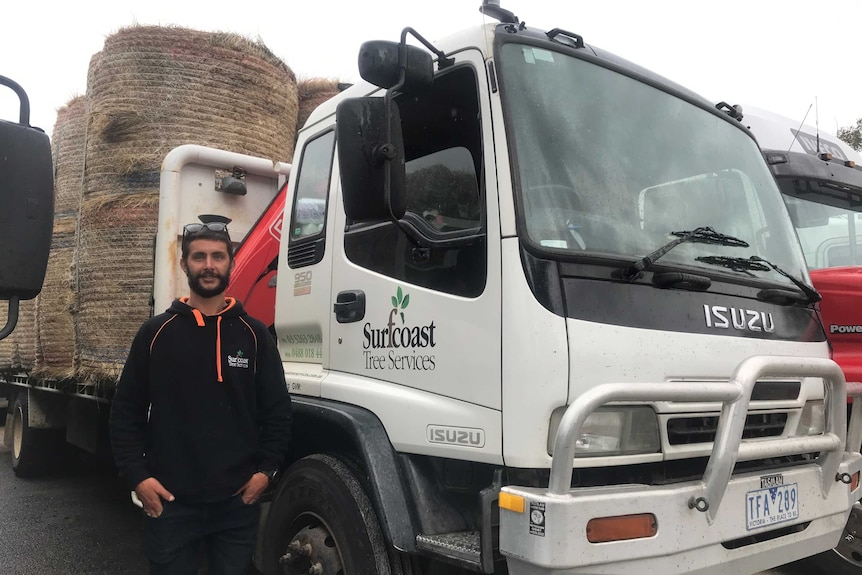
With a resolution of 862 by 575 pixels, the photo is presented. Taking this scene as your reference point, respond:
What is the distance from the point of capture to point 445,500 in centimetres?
228

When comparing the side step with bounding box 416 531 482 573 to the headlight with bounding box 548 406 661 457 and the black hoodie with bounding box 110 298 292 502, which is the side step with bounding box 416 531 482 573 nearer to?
the headlight with bounding box 548 406 661 457

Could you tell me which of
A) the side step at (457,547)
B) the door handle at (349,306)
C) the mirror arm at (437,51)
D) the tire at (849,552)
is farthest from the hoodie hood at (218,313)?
the tire at (849,552)

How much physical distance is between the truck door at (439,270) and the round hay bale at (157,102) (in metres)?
2.50

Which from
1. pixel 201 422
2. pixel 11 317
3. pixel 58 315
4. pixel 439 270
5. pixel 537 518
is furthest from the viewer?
pixel 58 315

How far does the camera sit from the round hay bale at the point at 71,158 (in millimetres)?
5719

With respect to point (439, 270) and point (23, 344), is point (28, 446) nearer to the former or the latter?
point (23, 344)

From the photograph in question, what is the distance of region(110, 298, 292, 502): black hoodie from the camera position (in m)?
2.39

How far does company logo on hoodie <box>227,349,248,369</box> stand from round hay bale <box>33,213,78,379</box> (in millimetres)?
3237

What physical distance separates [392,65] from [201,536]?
1.77m

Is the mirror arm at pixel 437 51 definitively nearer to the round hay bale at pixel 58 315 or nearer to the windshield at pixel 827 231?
the windshield at pixel 827 231

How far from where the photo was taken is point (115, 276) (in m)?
4.62

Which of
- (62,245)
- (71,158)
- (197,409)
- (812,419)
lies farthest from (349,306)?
(71,158)

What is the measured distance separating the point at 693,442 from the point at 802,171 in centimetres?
326

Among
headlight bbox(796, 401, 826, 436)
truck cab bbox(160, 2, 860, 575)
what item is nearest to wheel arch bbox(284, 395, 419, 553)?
truck cab bbox(160, 2, 860, 575)
